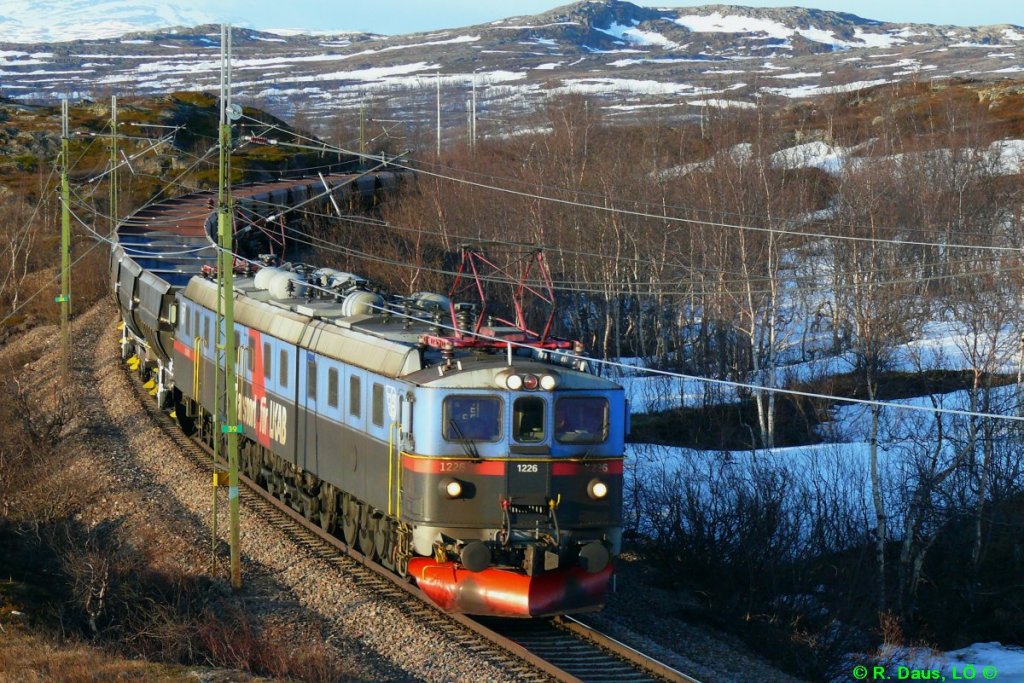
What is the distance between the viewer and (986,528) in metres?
29.6

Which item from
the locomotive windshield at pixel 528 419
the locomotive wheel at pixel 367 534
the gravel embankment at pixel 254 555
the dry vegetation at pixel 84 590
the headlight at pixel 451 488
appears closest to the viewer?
the dry vegetation at pixel 84 590

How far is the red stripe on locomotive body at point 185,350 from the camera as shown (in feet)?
85.5

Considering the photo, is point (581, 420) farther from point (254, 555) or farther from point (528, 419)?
point (254, 555)

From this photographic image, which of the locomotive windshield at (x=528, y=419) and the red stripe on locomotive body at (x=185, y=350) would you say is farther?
the red stripe on locomotive body at (x=185, y=350)

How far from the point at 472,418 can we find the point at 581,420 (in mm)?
1295

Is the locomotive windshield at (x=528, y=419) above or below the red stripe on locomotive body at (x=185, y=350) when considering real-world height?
above

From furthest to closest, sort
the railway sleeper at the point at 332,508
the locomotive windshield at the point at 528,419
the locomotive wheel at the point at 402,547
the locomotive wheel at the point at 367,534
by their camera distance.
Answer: the locomotive wheel at the point at 367,534, the railway sleeper at the point at 332,508, the locomotive wheel at the point at 402,547, the locomotive windshield at the point at 528,419

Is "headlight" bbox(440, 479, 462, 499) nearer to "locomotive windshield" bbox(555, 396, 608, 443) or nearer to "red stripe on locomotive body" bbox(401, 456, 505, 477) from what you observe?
Result: "red stripe on locomotive body" bbox(401, 456, 505, 477)

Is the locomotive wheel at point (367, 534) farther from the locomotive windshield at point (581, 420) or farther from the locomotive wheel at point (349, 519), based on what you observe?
the locomotive windshield at point (581, 420)

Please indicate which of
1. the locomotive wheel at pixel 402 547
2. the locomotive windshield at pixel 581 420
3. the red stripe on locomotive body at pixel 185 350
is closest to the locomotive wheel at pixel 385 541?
the locomotive wheel at pixel 402 547

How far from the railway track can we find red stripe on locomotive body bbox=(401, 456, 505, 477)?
1.81m

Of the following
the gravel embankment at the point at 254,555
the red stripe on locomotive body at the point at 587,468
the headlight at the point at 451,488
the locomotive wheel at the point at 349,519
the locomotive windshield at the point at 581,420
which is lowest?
the gravel embankment at the point at 254,555

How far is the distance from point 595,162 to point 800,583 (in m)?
32.5

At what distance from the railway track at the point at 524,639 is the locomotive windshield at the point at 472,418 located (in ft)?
7.31
